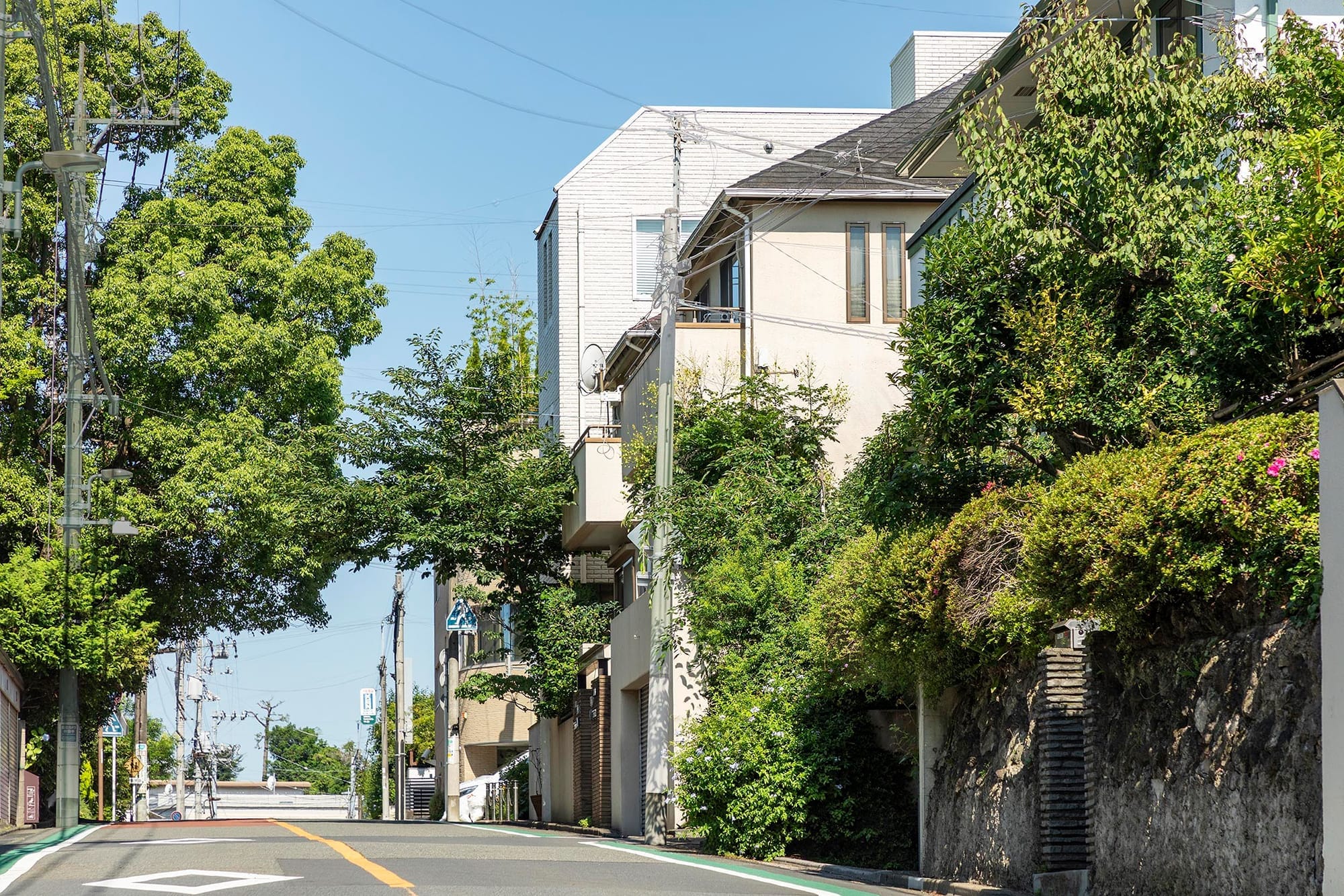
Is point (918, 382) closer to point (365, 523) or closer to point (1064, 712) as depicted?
point (1064, 712)

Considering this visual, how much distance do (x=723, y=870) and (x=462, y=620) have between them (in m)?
28.8

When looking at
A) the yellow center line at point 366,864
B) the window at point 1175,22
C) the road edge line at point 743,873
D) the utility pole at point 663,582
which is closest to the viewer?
the yellow center line at point 366,864

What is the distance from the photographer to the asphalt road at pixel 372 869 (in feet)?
42.1

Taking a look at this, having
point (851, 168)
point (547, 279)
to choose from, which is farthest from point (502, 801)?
point (851, 168)

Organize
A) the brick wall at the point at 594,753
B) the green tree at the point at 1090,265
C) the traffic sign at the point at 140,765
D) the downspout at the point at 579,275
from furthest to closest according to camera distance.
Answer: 1. the traffic sign at the point at 140,765
2. the downspout at the point at 579,275
3. the brick wall at the point at 594,753
4. the green tree at the point at 1090,265

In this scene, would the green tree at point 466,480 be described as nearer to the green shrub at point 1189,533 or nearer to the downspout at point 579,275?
the downspout at point 579,275

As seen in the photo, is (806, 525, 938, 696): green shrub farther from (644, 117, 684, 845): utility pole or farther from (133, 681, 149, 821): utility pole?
(133, 681, 149, 821): utility pole

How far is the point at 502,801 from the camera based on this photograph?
2004 inches

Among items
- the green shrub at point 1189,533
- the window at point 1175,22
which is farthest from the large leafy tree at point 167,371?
the green shrub at point 1189,533

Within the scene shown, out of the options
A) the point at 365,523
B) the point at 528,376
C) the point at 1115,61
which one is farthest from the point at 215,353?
the point at 1115,61

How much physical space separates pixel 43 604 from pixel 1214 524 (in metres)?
25.7

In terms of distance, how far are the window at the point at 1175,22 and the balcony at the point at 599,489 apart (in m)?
16.0

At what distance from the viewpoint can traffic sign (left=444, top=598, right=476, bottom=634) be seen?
4416 centimetres

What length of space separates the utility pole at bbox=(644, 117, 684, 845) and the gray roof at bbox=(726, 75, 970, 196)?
4.65 metres
